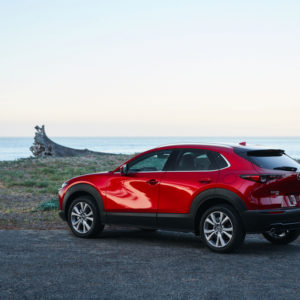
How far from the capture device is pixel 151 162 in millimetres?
9594

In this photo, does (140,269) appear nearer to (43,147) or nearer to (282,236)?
(282,236)

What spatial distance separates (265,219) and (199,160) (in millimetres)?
1447

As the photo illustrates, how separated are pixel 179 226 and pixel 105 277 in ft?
7.67

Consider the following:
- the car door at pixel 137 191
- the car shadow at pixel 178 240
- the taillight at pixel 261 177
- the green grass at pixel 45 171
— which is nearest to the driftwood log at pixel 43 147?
the green grass at pixel 45 171

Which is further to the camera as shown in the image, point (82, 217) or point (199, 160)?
point (82, 217)

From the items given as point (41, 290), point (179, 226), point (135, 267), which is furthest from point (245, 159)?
point (41, 290)

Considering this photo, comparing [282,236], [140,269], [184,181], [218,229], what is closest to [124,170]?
[184,181]

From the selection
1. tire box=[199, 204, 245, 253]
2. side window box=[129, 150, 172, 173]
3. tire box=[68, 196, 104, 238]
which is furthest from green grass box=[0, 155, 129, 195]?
tire box=[199, 204, 245, 253]

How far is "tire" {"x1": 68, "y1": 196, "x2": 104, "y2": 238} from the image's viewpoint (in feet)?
32.4

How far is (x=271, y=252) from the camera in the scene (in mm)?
8742

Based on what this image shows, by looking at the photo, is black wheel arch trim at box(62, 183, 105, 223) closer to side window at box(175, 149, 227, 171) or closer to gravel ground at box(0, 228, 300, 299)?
gravel ground at box(0, 228, 300, 299)

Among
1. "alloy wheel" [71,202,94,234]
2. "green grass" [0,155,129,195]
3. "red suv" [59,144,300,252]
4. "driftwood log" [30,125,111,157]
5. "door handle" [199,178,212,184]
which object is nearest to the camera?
"red suv" [59,144,300,252]

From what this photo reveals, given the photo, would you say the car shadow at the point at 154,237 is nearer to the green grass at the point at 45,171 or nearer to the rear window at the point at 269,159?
the rear window at the point at 269,159

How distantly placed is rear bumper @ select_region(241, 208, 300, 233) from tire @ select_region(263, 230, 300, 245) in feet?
3.83
